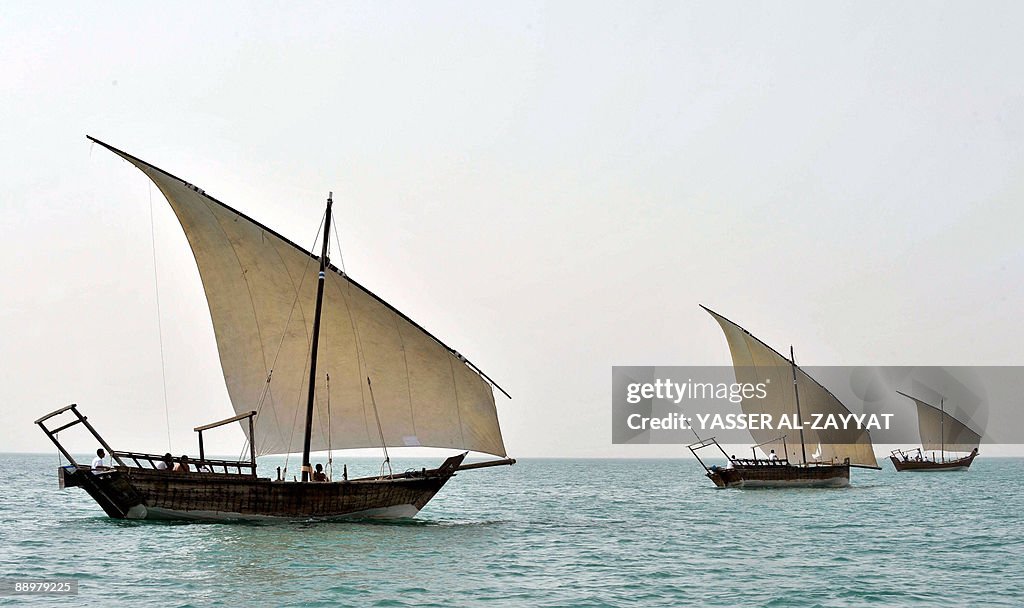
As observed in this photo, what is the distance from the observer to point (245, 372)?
111ft

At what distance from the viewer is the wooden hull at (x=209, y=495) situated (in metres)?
30.7

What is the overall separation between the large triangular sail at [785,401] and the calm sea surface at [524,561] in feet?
77.2

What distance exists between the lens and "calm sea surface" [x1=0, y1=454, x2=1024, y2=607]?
21078mm

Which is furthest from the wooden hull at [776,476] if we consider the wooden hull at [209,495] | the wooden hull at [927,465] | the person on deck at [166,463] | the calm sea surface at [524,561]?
the wooden hull at [927,465]

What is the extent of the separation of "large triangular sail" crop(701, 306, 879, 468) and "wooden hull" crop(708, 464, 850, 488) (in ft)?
3.53

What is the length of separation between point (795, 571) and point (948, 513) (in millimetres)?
27041

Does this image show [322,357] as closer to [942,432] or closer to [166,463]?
[166,463]

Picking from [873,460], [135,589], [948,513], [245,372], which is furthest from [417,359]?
[873,460]

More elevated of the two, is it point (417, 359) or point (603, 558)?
point (417, 359)

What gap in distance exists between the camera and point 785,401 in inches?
2709

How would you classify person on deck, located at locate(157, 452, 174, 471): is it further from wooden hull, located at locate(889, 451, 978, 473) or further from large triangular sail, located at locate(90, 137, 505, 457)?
wooden hull, located at locate(889, 451, 978, 473)

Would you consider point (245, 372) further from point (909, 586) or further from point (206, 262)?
point (909, 586)

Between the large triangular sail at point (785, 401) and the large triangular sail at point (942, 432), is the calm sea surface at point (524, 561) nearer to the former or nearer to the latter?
the large triangular sail at point (785, 401)

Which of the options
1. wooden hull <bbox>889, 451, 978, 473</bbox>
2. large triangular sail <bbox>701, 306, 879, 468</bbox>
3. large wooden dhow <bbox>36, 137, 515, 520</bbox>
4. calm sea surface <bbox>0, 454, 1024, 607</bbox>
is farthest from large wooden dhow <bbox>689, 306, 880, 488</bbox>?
wooden hull <bbox>889, 451, 978, 473</bbox>
